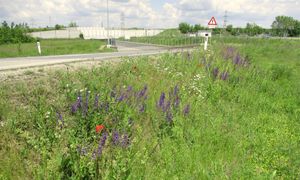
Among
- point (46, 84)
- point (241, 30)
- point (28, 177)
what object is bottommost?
point (28, 177)

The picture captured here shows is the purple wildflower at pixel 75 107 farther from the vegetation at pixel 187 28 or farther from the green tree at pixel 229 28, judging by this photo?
the green tree at pixel 229 28

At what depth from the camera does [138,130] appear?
15.2ft

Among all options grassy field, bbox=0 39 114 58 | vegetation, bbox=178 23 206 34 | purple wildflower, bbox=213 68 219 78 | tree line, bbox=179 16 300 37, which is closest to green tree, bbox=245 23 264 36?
tree line, bbox=179 16 300 37

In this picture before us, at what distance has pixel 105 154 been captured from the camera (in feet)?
12.3

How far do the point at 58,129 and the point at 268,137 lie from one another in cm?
441

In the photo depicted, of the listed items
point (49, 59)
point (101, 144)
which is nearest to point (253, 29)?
point (49, 59)

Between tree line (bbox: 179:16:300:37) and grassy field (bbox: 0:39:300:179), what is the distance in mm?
77476

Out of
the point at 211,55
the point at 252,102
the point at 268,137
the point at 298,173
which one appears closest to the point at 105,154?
the point at 298,173

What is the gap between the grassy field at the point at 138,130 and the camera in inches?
141

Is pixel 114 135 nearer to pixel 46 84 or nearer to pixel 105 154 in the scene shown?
pixel 105 154

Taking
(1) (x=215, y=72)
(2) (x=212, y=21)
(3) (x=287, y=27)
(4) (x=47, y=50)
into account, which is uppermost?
(3) (x=287, y=27)

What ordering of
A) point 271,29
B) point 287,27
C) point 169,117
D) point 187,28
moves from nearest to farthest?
point 169,117 → point 187,28 → point 287,27 → point 271,29

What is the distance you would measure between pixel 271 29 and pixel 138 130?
333 ft

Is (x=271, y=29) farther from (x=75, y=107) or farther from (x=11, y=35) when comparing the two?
(x=75, y=107)
